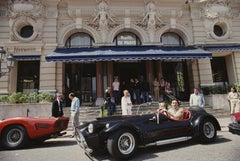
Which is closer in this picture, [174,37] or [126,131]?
[126,131]

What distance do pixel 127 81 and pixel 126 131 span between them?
10.6 metres

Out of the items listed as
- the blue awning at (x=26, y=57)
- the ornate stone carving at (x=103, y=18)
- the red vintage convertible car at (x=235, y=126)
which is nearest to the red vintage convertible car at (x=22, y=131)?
the red vintage convertible car at (x=235, y=126)

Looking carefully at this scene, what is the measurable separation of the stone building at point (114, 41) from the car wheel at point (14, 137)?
23.9ft

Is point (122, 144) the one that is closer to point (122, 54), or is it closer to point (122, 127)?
point (122, 127)

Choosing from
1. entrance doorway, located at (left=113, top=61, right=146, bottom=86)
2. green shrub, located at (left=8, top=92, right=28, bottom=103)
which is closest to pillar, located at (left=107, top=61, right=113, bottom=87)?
entrance doorway, located at (left=113, top=61, right=146, bottom=86)

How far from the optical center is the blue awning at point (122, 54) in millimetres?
11945

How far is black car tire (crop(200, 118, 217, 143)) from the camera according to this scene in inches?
228

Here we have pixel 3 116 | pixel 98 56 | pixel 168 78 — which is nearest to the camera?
pixel 3 116

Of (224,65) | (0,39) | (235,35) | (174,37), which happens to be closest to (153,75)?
(174,37)

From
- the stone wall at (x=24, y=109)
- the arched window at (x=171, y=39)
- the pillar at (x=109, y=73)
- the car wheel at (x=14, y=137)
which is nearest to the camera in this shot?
the car wheel at (x=14, y=137)

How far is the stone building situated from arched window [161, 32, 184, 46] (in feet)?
0.08

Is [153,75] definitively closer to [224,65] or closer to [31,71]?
[224,65]

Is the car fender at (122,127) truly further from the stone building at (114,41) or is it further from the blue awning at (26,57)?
the blue awning at (26,57)

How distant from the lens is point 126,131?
4.74m
